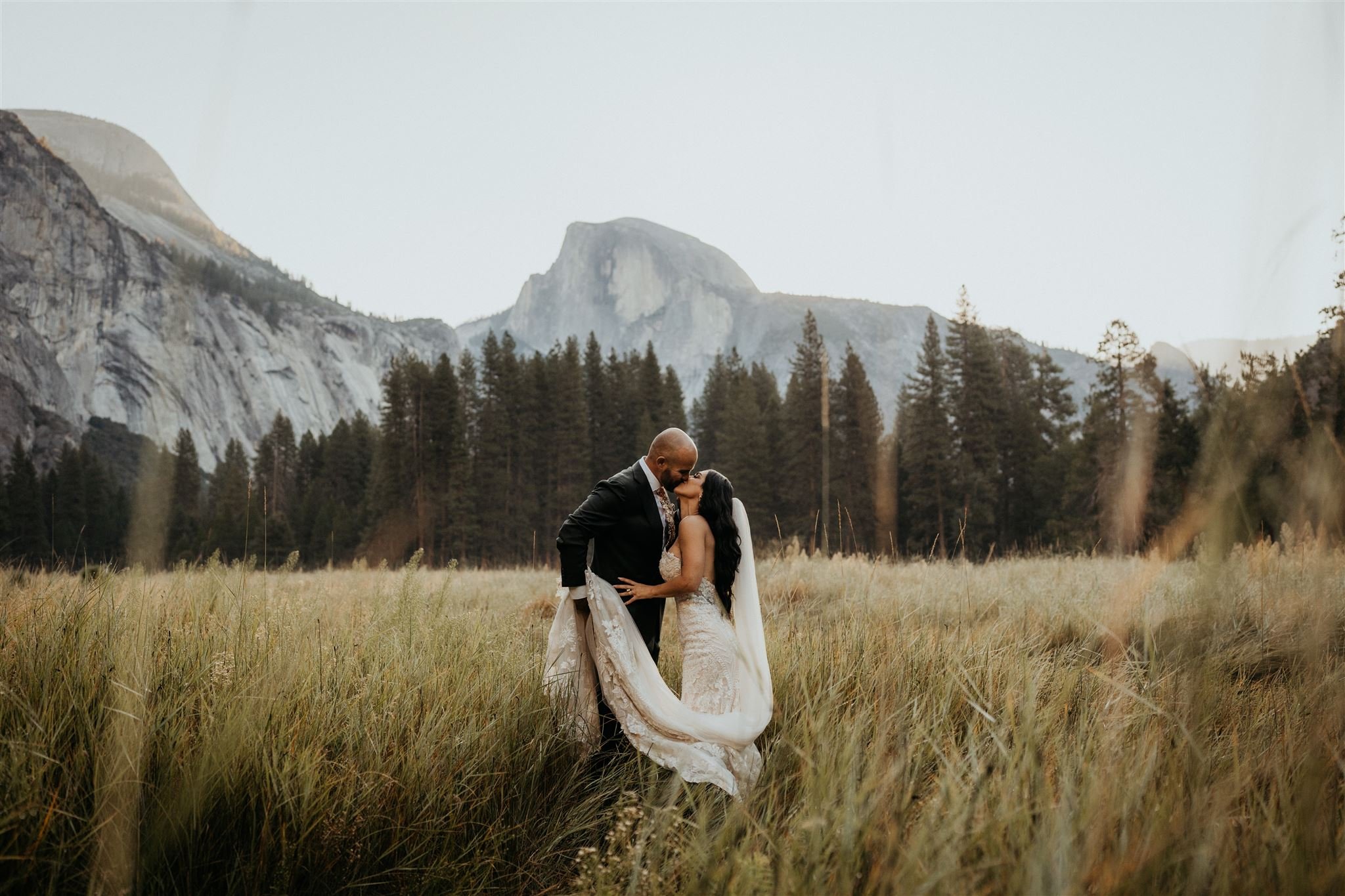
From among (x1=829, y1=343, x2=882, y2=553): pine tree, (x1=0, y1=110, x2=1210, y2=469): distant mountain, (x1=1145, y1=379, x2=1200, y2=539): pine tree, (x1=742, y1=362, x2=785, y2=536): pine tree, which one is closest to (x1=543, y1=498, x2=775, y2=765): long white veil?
(x1=1145, y1=379, x2=1200, y2=539): pine tree

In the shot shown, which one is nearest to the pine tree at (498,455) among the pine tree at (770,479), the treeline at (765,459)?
the treeline at (765,459)

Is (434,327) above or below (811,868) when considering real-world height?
above

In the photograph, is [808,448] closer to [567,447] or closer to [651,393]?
[651,393]

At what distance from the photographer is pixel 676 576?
4152 mm

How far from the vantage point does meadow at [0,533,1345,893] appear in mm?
1775

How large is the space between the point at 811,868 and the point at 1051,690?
8.31ft

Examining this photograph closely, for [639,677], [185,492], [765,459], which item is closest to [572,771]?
[639,677]

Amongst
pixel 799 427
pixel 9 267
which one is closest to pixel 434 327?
pixel 9 267

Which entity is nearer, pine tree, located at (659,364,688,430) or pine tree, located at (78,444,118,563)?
pine tree, located at (659,364,688,430)

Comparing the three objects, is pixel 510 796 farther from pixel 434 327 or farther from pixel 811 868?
pixel 434 327

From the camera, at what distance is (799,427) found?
4178 cm

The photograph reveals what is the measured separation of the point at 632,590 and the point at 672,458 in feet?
2.79

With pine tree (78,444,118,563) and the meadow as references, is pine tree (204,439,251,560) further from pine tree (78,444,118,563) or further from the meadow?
the meadow

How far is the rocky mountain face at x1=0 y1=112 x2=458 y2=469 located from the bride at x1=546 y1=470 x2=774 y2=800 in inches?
3795
